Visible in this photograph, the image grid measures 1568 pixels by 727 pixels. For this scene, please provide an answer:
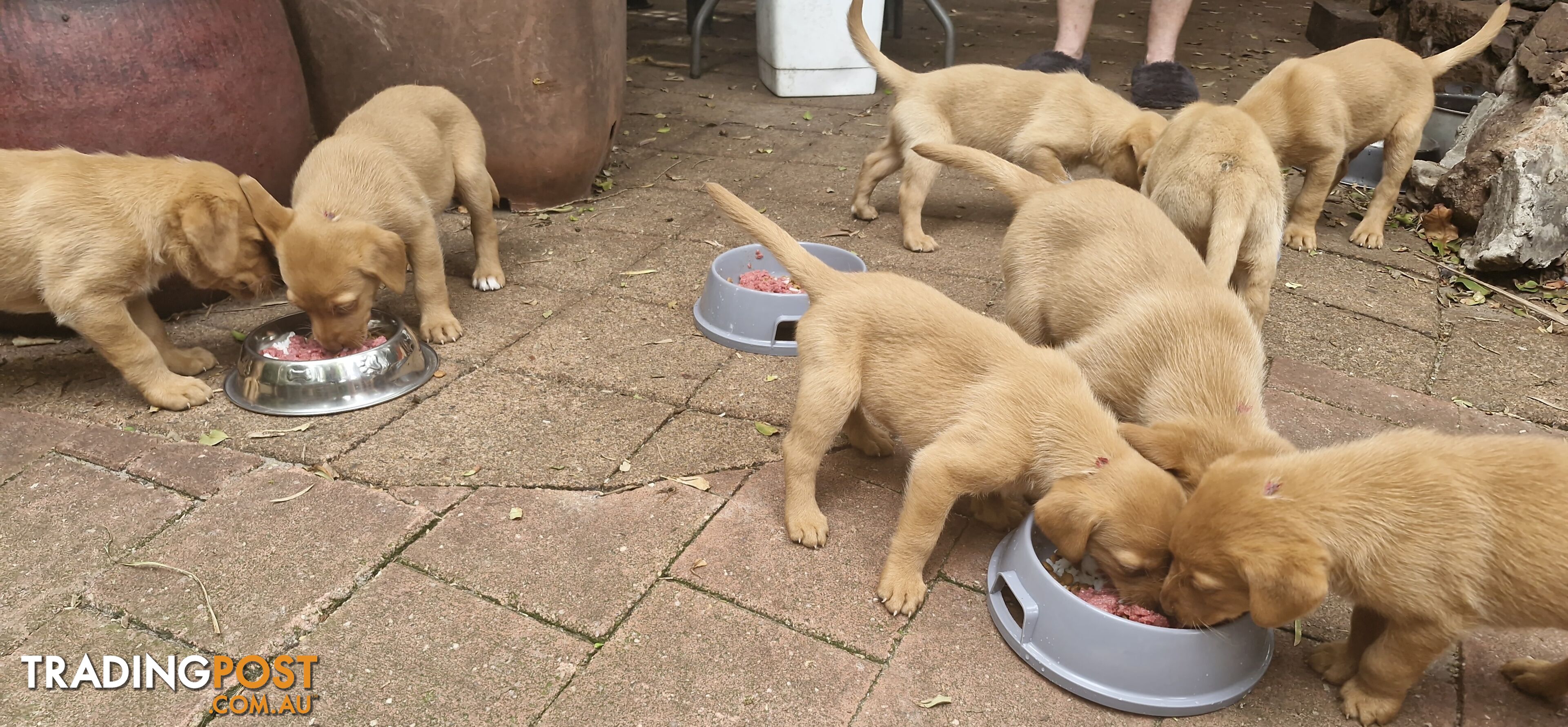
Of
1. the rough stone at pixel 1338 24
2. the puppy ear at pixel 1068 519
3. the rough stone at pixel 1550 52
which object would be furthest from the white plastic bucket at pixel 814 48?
the puppy ear at pixel 1068 519

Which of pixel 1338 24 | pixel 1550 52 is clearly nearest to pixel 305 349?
pixel 1550 52

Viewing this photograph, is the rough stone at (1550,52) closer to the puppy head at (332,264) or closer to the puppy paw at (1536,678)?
the puppy paw at (1536,678)

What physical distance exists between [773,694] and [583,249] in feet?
10.6

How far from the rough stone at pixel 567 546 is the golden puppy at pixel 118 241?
143 centimetres

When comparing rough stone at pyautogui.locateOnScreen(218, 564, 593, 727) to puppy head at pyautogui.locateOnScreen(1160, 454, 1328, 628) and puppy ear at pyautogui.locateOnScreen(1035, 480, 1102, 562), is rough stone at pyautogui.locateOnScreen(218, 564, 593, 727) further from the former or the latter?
puppy head at pyautogui.locateOnScreen(1160, 454, 1328, 628)

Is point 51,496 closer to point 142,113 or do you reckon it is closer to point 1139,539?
point 142,113

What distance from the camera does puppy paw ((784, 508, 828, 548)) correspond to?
2910mm

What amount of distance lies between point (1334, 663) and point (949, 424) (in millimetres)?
1184

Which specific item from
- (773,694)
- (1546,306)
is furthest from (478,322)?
(1546,306)

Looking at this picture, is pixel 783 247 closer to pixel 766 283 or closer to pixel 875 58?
pixel 766 283

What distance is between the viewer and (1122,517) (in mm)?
2377

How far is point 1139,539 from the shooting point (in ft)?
7.77

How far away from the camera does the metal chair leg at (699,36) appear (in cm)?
851

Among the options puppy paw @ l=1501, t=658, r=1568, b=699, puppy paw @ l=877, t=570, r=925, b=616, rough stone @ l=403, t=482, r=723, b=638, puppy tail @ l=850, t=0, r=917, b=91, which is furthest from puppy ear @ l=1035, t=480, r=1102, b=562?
puppy tail @ l=850, t=0, r=917, b=91
